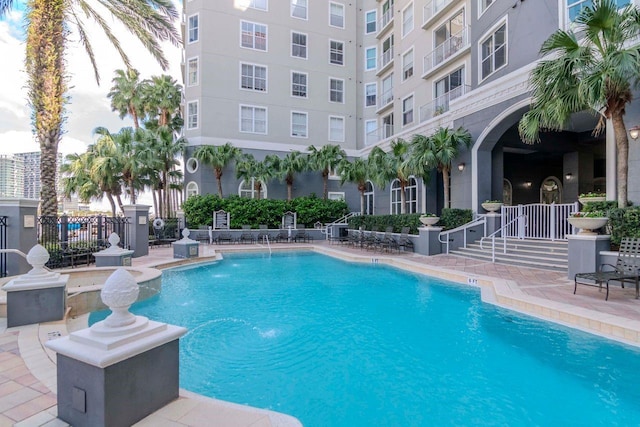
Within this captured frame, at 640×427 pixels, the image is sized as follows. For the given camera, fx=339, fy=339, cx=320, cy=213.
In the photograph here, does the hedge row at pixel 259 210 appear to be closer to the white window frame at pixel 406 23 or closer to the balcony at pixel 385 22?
the white window frame at pixel 406 23

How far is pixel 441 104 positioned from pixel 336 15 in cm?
1323

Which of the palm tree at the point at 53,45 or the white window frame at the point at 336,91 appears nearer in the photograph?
the palm tree at the point at 53,45

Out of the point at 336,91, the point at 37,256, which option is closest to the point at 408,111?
the point at 336,91

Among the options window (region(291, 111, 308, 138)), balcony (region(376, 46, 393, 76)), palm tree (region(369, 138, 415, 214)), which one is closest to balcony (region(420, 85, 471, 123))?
palm tree (region(369, 138, 415, 214))

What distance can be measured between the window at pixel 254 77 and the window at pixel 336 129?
18.2 ft

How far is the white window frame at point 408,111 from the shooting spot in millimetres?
21016

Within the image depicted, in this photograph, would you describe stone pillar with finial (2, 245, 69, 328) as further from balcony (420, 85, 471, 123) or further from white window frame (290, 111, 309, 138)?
white window frame (290, 111, 309, 138)

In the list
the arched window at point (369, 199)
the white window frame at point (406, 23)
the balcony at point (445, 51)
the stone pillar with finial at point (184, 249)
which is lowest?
the stone pillar with finial at point (184, 249)

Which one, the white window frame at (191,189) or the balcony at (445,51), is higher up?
the balcony at (445,51)

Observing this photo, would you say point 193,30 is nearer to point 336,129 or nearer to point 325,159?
point 336,129

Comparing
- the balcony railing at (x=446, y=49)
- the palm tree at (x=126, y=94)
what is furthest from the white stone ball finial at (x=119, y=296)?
the palm tree at (x=126, y=94)

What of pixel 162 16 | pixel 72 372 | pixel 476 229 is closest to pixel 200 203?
pixel 162 16

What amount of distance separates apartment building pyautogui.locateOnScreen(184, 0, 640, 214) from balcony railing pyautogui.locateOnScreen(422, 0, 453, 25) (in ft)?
0.37

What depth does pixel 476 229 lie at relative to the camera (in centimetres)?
1325
